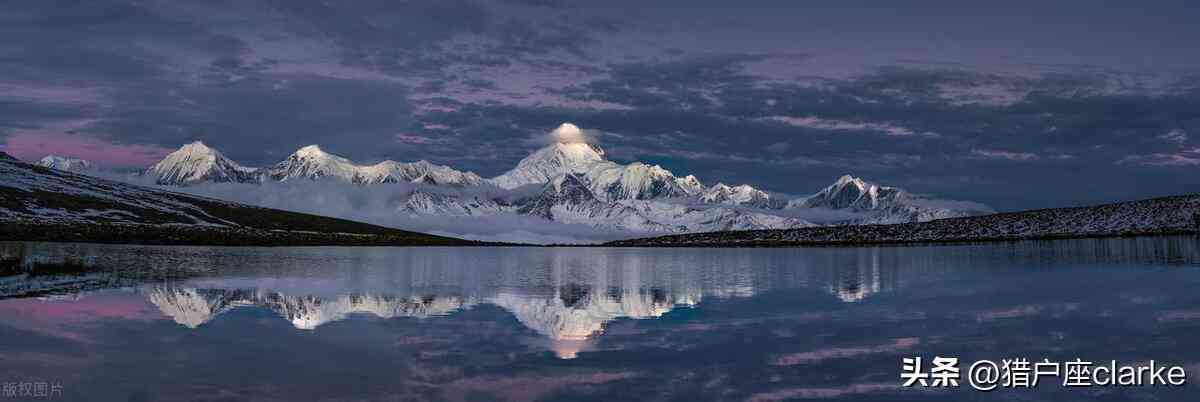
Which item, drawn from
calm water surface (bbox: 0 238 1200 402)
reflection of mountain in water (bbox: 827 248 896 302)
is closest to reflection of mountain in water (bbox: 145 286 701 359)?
calm water surface (bbox: 0 238 1200 402)

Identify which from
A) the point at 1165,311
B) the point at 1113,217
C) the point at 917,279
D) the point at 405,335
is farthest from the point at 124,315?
the point at 1113,217

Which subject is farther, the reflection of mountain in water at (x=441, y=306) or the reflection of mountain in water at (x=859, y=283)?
the reflection of mountain in water at (x=859, y=283)

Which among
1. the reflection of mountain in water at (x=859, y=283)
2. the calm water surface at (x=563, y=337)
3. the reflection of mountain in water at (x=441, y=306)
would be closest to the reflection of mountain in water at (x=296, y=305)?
the reflection of mountain in water at (x=441, y=306)

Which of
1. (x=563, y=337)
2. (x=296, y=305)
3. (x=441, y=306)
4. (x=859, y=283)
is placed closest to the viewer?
(x=563, y=337)

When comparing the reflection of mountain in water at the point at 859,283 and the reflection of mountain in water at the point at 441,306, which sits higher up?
the reflection of mountain in water at the point at 859,283

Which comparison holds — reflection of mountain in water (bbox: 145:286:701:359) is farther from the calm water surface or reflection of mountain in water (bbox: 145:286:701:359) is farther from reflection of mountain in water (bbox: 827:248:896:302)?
reflection of mountain in water (bbox: 827:248:896:302)

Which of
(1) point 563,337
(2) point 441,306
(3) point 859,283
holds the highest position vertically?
(3) point 859,283

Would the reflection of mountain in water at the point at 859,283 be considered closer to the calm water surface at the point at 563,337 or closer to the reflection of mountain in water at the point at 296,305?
the calm water surface at the point at 563,337

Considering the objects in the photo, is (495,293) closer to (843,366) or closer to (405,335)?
(405,335)

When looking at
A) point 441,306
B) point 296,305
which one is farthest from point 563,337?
point 296,305

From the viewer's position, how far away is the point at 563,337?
2859cm

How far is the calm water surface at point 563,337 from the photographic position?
1970 centimetres

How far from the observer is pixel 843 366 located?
22.6 meters

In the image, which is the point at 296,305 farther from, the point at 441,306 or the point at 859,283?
the point at 859,283
